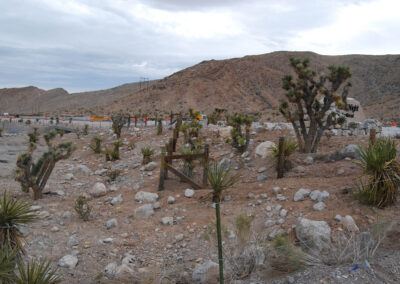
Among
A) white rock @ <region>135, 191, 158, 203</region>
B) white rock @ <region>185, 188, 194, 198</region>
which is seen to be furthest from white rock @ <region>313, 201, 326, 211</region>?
white rock @ <region>135, 191, 158, 203</region>

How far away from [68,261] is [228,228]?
A: 308 cm

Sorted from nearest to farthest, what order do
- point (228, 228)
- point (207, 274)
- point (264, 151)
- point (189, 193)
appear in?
1. point (207, 274)
2. point (228, 228)
3. point (189, 193)
4. point (264, 151)

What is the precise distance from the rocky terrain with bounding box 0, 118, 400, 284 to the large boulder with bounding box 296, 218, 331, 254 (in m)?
0.02

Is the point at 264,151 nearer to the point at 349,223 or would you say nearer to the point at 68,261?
the point at 349,223

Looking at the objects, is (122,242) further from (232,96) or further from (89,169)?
(232,96)

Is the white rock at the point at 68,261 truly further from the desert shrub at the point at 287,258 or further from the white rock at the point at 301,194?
the white rock at the point at 301,194

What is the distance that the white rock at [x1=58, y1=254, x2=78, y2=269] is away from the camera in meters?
6.18

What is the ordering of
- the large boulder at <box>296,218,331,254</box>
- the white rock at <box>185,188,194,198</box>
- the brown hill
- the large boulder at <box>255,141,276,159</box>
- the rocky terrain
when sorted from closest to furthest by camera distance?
the rocky terrain, the large boulder at <box>296,218,331,254</box>, the white rock at <box>185,188,194,198</box>, the large boulder at <box>255,141,276,159</box>, the brown hill

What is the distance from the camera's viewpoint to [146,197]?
9508mm

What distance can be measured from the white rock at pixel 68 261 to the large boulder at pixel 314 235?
4011mm

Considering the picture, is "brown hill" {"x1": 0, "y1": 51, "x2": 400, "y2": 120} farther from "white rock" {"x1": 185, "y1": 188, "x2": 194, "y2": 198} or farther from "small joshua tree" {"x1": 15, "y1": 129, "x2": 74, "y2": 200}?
"small joshua tree" {"x1": 15, "y1": 129, "x2": 74, "y2": 200}

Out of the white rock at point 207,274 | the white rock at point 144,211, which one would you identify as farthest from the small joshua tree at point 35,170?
the white rock at point 207,274

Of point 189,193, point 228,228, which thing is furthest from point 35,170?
point 228,228

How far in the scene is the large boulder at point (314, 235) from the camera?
216 inches
